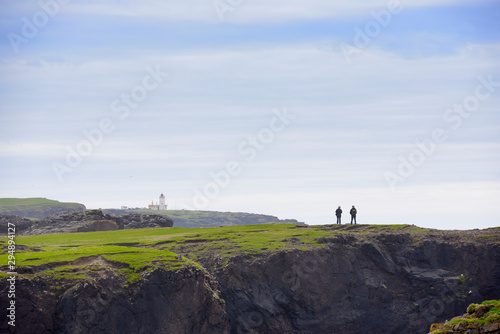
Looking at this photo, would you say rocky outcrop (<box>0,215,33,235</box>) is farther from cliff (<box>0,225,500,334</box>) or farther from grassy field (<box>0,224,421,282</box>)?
cliff (<box>0,225,500,334</box>)

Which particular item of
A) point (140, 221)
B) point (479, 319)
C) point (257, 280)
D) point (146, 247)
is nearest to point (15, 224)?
point (140, 221)

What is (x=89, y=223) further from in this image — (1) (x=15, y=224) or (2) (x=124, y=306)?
(2) (x=124, y=306)

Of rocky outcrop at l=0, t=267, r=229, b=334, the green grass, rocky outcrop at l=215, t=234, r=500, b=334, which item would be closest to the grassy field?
rocky outcrop at l=0, t=267, r=229, b=334

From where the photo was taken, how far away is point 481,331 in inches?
1203

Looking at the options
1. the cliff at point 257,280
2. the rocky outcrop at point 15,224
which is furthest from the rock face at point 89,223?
the cliff at point 257,280

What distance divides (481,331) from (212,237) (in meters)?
48.1

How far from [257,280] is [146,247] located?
40.3 ft

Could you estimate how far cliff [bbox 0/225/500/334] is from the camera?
55.4 meters

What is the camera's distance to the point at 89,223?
91.0 m

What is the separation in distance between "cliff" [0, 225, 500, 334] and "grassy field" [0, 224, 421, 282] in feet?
0.41

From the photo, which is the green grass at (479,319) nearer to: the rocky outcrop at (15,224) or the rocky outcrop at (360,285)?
the rocky outcrop at (360,285)

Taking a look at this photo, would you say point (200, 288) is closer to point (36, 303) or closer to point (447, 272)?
point (36, 303)

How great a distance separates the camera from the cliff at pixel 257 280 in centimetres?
5538

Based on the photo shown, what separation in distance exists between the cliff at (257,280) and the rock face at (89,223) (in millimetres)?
12317
